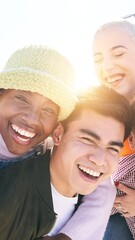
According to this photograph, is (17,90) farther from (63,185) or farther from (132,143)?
(132,143)

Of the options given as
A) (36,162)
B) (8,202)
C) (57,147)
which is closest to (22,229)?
(8,202)

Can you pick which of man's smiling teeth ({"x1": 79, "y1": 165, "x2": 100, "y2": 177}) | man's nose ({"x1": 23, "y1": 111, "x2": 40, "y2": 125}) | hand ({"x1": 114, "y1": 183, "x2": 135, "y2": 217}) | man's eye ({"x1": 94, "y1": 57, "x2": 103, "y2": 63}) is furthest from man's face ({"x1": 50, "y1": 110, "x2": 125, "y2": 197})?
man's eye ({"x1": 94, "y1": 57, "x2": 103, "y2": 63})

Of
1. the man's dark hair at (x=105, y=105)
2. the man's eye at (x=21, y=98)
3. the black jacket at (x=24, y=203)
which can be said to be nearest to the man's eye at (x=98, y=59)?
the man's dark hair at (x=105, y=105)

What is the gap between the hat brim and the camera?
2074mm

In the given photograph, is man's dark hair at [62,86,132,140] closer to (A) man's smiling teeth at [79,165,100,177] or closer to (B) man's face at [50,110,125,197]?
(B) man's face at [50,110,125,197]

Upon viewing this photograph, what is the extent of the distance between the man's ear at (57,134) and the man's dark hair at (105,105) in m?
0.03

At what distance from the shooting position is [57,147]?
2227 mm

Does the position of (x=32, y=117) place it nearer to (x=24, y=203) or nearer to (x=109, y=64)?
(x=24, y=203)

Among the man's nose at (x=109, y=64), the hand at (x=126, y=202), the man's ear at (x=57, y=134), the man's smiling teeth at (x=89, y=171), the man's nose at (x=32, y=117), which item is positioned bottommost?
the hand at (x=126, y=202)

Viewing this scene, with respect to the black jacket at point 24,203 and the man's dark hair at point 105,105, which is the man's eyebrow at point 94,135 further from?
the black jacket at point 24,203

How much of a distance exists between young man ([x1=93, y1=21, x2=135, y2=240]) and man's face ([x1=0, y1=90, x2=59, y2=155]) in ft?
2.42

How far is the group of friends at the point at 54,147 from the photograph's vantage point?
77.4 inches

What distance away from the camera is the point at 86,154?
2125mm

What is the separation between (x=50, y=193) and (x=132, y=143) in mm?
797
